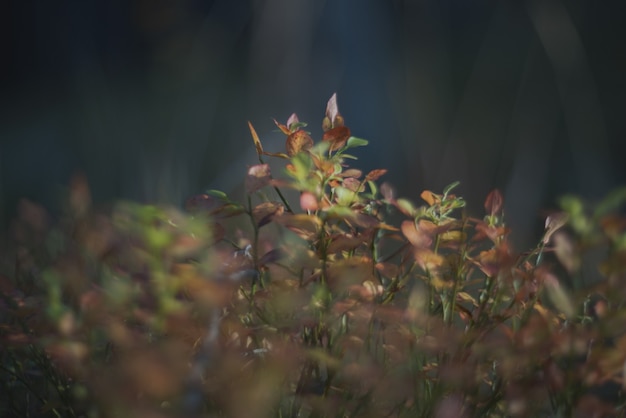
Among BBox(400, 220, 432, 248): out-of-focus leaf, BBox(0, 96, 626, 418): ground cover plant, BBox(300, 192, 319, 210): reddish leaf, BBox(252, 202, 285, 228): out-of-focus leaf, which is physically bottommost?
BBox(0, 96, 626, 418): ground cover plant

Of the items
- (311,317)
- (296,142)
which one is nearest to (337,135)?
(296,142)

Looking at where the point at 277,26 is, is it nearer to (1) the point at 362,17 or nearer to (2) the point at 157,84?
(1) the point at 362,17

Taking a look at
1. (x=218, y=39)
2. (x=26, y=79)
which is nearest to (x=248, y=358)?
(x=218, y=39)

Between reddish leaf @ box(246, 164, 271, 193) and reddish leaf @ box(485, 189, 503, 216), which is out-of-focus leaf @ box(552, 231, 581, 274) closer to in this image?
reddish leaf @ box(485, 189, 503, 216)

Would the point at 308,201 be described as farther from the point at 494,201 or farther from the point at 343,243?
the point at 494,201

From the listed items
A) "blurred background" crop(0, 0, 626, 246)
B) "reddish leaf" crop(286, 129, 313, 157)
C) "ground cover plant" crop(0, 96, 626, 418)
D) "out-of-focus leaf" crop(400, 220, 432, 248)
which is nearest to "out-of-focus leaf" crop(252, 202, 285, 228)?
"ground cover plant" crop(0, 96, 626, 418)

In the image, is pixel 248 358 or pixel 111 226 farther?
pixel 111 226
